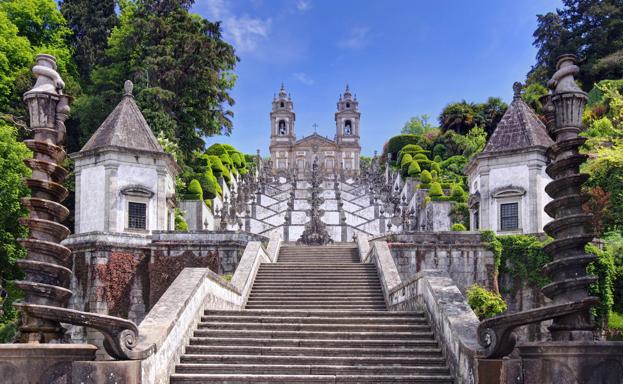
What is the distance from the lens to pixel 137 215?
25.3m

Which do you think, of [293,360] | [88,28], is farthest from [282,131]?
[293,360]

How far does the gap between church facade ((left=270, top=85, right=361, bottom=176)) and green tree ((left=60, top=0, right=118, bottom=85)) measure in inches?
2038

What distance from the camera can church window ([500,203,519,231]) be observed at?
84.4 ft

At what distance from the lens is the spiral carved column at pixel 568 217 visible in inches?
309

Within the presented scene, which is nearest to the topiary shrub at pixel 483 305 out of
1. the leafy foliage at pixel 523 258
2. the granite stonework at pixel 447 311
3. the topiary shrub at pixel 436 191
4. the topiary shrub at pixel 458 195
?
the granite stonework at pixel 447 311

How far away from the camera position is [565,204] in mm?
8242

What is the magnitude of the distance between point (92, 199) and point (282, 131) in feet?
252

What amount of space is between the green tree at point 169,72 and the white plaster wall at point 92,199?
847cm

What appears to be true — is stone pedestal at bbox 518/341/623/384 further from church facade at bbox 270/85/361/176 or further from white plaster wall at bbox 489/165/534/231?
church facade at bbox 270/85/361/176

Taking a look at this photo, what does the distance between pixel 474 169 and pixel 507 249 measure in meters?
5.01

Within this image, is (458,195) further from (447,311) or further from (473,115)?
(447,311)

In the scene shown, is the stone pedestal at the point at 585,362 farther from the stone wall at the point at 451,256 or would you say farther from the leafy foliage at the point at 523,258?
the leafy foliage at the point at 523,258

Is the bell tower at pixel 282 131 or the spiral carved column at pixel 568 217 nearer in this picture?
the spiral carved column at pixel 568 217

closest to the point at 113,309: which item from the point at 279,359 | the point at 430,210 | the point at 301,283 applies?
the point at 301,283
